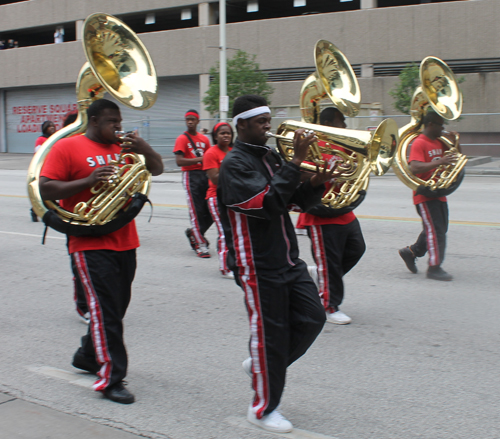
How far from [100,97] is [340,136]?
173 centimetres

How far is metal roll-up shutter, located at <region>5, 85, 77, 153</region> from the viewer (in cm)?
3694

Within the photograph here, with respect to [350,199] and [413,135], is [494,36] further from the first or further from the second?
[350,199]

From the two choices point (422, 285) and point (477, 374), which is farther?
point (422, 285)

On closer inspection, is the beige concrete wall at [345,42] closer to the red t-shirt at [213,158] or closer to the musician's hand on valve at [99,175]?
the red t-shirt at [213,158]

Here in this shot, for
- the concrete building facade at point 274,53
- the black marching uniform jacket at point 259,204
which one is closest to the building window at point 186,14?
the concrete building facade at point 274,53

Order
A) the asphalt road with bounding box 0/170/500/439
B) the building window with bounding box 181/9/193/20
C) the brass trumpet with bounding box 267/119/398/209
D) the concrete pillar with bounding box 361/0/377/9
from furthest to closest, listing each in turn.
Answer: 1. the building window with bounding box 181/9/193/20
2. the concrete pillar with bounding box 361/0/377/9
3. the brass trumpet with bounding box 267/119/398/209
4. the asphalt road with bounding box 0/170/500/439

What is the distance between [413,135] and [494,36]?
19.4 m

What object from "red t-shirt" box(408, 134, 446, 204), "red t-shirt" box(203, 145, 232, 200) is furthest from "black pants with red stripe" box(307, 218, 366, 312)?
"red t-shirt" box(203, 145, 232, 200)

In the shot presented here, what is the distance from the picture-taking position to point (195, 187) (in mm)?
8125

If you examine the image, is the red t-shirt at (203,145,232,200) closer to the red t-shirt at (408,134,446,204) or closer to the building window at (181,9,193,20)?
the red t-shirt at (408,134,446,204)

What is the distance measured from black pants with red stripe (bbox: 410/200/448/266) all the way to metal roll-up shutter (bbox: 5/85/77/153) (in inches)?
1273

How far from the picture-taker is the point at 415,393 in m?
3.88

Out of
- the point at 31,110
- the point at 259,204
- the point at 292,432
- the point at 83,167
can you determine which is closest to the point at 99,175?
the point at 83,167

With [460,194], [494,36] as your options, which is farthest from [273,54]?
[460,194]
